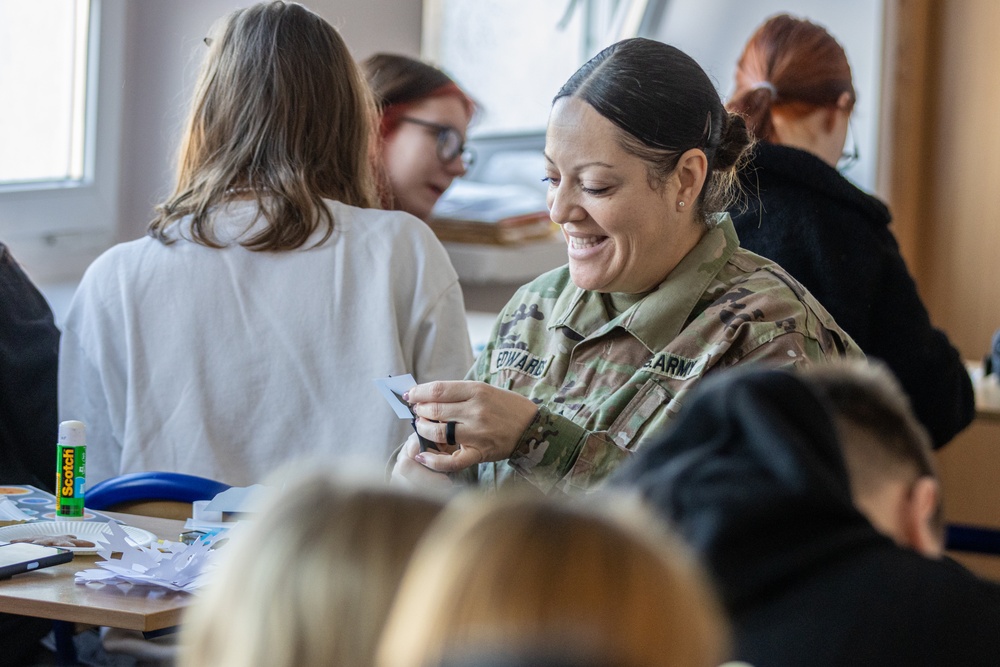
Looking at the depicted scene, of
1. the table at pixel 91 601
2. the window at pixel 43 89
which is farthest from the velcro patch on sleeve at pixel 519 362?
the window at pixel 43 89

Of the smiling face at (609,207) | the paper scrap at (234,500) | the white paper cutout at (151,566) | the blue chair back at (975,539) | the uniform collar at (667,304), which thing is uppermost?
the smiling face at (609,207)

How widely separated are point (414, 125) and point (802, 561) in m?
2.62

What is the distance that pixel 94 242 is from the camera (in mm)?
3332

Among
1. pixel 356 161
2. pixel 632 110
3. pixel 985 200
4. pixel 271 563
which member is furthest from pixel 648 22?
pixel 271 563

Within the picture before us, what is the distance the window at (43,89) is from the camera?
3.19 meters

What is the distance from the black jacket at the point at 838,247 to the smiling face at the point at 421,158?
106 cm

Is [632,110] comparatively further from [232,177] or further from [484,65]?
[484,65]

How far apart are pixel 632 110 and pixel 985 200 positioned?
11.2ft

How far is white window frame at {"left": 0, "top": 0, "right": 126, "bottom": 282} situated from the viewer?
10.5 ft

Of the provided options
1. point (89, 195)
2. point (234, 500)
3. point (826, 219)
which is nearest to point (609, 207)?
point (826, 219)

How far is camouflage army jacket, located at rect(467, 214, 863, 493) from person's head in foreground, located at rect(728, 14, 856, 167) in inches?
28.1

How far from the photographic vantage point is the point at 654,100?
2.03 metres

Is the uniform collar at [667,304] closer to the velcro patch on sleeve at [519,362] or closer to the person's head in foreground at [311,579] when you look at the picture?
the velcro patch on sleeve at [519,362]

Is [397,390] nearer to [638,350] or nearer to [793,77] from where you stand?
[638,350]
